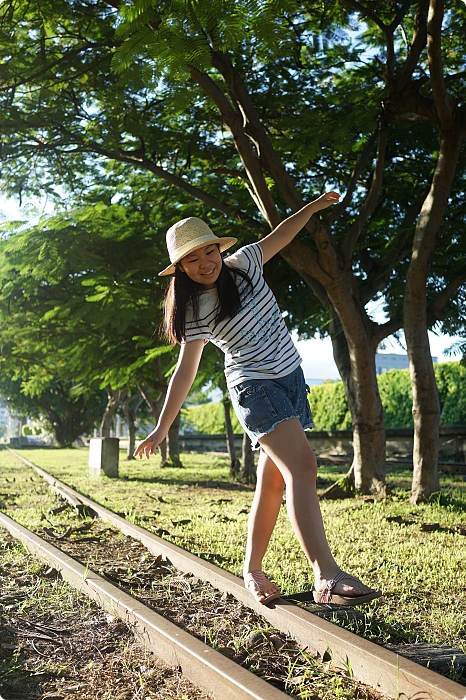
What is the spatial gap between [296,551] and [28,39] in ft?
23.1

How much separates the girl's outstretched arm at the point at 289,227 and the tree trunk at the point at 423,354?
4926 millimetres

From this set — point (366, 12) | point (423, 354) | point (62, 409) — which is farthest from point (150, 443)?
point (62, 409)

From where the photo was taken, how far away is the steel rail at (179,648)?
2537mm

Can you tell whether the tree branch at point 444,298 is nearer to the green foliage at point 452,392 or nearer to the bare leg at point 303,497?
the bare leg at point 303,497

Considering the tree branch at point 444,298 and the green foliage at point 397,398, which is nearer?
the tree branch at point 444,298

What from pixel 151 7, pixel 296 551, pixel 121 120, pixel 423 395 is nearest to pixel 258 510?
pixel 296 551

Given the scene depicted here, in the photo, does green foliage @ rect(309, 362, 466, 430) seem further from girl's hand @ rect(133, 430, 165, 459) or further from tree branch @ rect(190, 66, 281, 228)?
girl's hand @ rect(133, 430, 165, 459)

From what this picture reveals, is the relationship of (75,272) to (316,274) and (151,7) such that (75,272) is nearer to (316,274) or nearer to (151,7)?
(316,274)

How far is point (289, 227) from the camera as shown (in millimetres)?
4156

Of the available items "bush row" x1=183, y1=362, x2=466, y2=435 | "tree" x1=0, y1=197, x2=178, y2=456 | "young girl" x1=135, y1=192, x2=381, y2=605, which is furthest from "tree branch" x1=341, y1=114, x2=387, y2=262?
"bush row" x1=183, y1=362, x2=466, y2=435

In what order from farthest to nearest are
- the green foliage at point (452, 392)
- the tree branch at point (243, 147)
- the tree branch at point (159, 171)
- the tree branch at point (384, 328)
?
the green foliage at point (452, 392), the tree branch at point (384, 328), the tree branch at point (159, 171), the tree branch at point (243, 147)

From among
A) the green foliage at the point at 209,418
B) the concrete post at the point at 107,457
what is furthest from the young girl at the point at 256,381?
the green foliage at the point at 209,418

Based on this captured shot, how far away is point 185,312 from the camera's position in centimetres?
367

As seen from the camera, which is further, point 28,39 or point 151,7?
point 28,39
